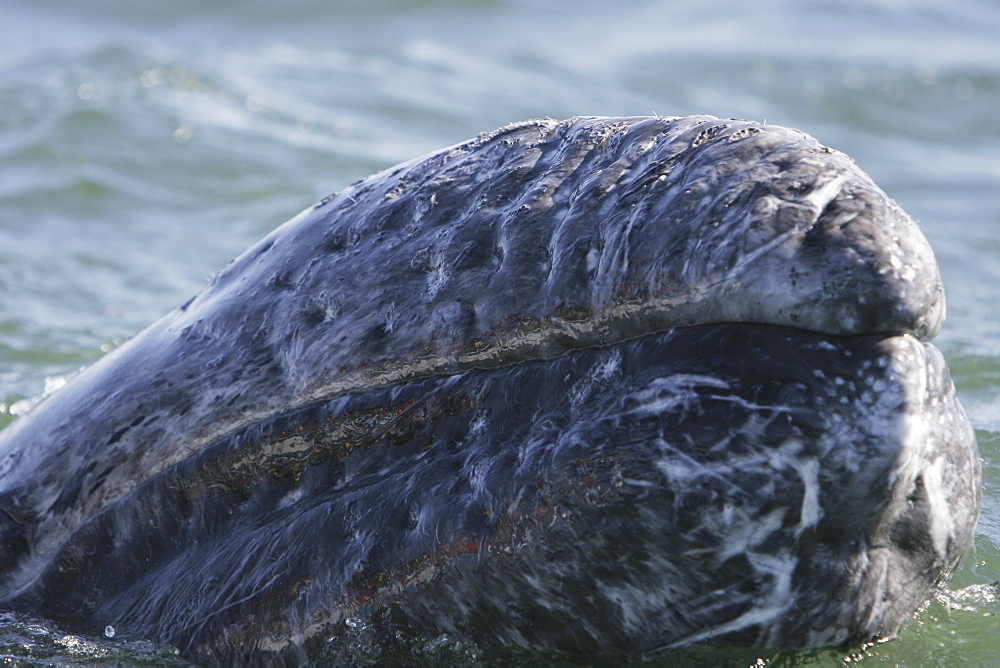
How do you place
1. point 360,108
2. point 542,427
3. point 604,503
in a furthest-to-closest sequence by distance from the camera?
point 360,108, point 542,427, point 604,503

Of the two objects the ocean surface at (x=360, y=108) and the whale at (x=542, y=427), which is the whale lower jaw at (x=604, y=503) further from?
the ocean surface at (x=360, y=108)

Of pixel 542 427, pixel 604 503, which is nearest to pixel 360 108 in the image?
pixel 542 427

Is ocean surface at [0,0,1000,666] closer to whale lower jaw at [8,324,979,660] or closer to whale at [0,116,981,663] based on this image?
whale lower jaw at [8,324,979,660]

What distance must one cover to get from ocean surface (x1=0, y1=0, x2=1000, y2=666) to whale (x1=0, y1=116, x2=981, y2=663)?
1.74m

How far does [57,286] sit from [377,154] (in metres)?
4.71

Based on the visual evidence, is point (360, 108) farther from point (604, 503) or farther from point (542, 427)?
point (604, 503)

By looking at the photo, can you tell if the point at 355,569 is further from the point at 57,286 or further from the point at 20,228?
the point at 20,228

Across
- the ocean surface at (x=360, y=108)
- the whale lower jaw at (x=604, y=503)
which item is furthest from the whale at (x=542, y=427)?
the ocean surface at (x=360, y=108)

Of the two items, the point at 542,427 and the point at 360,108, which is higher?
the point at 542,427

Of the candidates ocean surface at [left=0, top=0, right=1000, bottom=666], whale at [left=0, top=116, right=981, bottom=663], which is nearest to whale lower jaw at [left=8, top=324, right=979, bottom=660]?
whale at [left=0, top=116, right=981, bottom=663]

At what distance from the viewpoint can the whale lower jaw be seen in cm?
→ 262

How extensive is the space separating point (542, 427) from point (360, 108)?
12437 mm

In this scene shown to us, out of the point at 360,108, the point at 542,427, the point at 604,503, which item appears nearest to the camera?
the point at 604,503

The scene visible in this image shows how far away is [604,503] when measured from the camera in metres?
2.73
